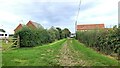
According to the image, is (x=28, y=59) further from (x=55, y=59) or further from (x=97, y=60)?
(x=97, y=60)

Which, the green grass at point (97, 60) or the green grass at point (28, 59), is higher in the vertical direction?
the green grass at point (28, 59)

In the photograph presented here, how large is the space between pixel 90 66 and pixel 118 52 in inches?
150

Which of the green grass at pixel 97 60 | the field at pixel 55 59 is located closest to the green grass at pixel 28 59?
the field at pixel 55 59

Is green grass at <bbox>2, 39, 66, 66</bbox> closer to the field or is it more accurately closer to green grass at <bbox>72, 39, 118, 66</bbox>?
the field

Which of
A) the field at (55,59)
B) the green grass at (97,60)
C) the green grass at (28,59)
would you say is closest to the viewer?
the green grass at (28,59)

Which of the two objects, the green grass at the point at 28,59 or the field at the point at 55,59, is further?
the field at the point at 55,59

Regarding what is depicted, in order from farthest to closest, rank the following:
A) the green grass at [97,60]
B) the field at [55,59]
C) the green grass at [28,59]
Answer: the green grass at [97,60], the field at [55,59], the green grass at [28,59]

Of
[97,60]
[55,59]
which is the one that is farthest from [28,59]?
[97,60]

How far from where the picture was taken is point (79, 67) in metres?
8.87

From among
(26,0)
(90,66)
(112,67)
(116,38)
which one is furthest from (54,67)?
(26,0)

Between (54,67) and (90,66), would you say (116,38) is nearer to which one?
(90,66)

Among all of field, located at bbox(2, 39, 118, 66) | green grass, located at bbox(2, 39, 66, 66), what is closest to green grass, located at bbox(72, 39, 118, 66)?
field, located at bbox(2, 39, 118, 66)

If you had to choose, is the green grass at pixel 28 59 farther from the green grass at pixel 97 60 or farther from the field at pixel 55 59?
the green grass at pixel 97 60

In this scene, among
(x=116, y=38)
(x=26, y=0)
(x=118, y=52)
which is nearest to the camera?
(x=118, y=52)
